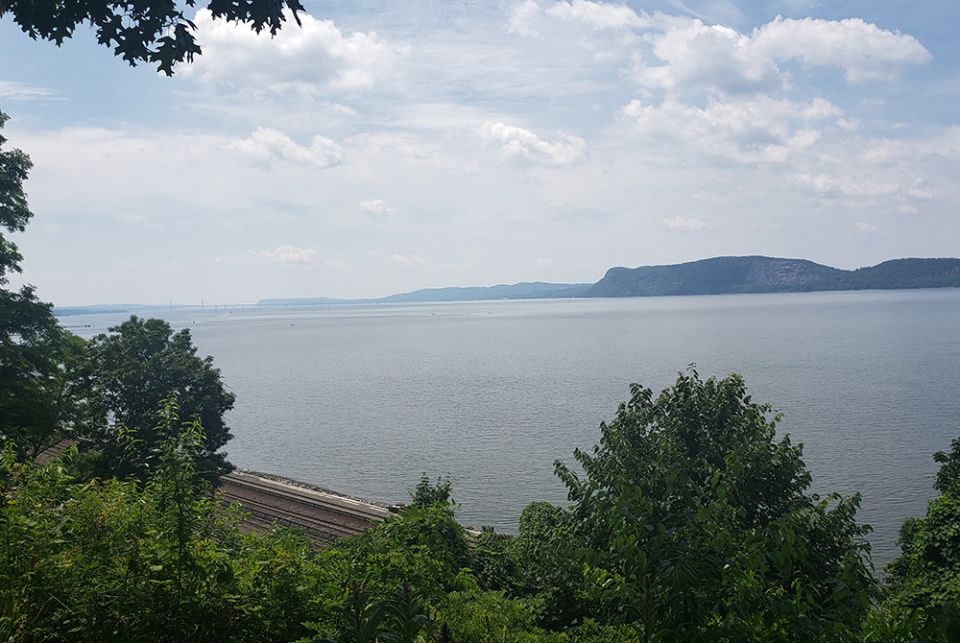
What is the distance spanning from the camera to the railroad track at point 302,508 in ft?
109

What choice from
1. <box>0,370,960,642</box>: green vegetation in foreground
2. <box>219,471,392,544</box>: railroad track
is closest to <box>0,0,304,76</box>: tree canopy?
<box>0,370,960,642</box>: green vegetation in foreground

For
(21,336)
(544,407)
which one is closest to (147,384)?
(21,336)

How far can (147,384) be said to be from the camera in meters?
29.3

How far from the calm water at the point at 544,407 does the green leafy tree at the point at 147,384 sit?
14865 mm

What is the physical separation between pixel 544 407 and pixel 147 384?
42748mm

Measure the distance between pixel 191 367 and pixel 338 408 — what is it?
4478 cm

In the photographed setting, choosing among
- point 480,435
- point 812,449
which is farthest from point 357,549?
point 480,435

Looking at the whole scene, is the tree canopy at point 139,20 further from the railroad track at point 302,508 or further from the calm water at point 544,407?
the calm water at point 544,407

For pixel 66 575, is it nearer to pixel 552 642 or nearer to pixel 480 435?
pixel 552 642

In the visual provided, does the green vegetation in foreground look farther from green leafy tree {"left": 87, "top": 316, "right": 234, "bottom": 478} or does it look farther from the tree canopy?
green leafy tree {"left": 87, "top": 316, "right": 234, "bottom": 478}

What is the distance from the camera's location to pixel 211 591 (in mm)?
4918

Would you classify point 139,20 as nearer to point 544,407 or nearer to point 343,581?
point 343,581

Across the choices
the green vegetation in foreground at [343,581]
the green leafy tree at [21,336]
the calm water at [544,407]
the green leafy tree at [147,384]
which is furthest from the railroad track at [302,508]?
the green vegetation in foreground at [343,581]

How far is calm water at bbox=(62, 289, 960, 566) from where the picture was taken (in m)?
41.8
